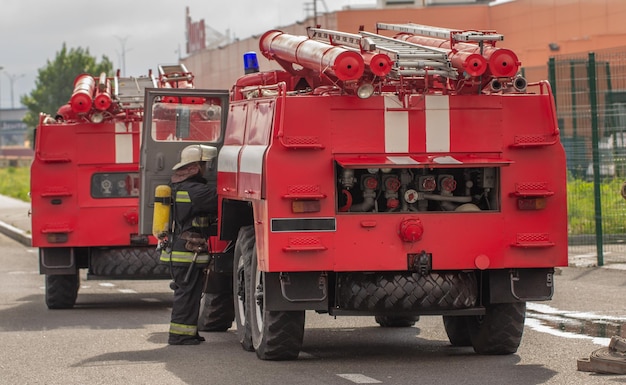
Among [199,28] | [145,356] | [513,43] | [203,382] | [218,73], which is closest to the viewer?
[203,382]

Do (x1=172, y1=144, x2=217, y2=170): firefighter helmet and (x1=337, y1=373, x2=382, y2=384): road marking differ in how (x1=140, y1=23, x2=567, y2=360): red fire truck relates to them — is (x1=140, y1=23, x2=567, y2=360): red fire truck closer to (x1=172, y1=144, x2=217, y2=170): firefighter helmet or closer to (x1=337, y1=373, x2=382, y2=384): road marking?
(x1=337, y1=373, x2=382, y2=384): road marking

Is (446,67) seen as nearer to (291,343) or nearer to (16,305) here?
(291,343)

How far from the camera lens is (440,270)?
1148 centimetres

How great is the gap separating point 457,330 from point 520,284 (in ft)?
4.67

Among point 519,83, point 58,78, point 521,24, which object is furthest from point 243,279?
point 58,78

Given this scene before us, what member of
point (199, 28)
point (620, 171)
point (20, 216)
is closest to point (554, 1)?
point (20, 216)

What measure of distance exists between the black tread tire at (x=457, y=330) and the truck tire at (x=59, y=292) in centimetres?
604

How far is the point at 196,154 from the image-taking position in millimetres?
13445

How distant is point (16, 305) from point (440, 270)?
7.87 meters

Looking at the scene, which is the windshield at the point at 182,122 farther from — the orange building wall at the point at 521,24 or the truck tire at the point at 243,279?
the orange building wall at the point at 521,24

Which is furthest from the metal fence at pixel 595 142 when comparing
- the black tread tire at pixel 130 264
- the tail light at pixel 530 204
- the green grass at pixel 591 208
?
the tail light at pixel 530 204

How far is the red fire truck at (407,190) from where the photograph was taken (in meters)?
11.2

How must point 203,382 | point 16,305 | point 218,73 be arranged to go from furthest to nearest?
point 218,73
point 16,305
point 203,382

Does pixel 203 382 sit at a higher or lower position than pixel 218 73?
lower
